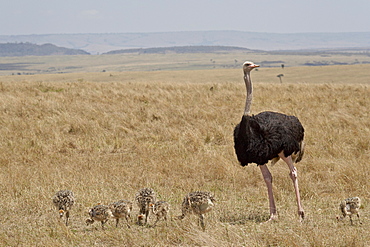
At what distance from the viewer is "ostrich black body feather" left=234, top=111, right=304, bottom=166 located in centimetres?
691

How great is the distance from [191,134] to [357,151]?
4045 millimetres

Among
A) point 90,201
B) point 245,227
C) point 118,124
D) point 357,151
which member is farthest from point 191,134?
point 245,227

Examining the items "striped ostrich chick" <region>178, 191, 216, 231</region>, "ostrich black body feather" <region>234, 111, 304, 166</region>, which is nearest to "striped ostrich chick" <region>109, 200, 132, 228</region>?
"striped ostrich chick" <region>178, 191, 216, 231</region>

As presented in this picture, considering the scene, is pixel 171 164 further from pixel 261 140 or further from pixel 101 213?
pixel 101 213

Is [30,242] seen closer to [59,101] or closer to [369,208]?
[369,208]

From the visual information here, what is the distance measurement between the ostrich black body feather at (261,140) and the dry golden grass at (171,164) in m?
0.88

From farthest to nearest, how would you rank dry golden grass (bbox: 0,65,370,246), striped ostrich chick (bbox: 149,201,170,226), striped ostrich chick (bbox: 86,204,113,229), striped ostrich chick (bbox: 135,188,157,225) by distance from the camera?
striped ostrich chick (bbox: 135,188,157,225)
striped ostrich chick (bbox: 149,201,170,226)
striped ostrich chick (bbox: 86,204,113,229)
dry golden grass (bbox: 0,65,370,246)

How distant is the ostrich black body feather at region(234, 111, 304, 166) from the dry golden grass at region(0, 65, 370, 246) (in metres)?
0.88

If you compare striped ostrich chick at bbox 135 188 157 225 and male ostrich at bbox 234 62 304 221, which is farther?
male ostrich at bbox 234 62 304 221

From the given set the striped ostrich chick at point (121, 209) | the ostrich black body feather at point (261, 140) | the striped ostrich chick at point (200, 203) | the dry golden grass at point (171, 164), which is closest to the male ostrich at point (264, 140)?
the ostrich black body feather at point (261, 140)

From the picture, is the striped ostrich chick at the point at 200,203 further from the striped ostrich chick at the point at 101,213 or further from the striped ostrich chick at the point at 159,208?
the striped ostrich chick at the point at 101,213

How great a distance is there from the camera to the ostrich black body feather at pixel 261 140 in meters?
6.91

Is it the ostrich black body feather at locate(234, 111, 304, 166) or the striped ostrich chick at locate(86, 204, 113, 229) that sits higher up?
the ostrich black body feather at locate(234, 111, 304, 166)

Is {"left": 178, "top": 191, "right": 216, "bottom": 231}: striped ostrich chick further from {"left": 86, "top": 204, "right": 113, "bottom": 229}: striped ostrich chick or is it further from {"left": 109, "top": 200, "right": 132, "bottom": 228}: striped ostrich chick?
{"left": 86, "top": 204, "right": 113, "bottom": 229}: striped ostrich chick
